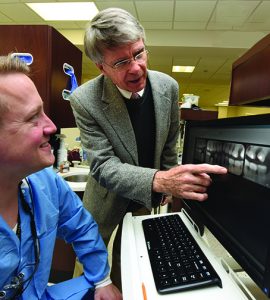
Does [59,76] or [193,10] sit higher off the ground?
[193,10]

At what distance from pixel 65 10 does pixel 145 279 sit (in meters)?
4.28

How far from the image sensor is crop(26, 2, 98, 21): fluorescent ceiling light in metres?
3.79

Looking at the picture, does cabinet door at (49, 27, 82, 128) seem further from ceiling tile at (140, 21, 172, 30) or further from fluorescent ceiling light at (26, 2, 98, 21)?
ceiling tile at (140, 21, 172, 30)

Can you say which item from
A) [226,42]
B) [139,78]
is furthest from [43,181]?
[226,42]

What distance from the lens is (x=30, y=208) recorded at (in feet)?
2.75

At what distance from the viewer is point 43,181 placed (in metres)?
0.93

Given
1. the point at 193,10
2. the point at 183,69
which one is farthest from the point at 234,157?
the point at 183,69

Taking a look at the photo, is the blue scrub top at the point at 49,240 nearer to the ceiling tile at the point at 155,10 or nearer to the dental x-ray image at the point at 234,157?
the dental x-ray image at the point at 234,157

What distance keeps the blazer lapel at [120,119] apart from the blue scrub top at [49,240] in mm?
297

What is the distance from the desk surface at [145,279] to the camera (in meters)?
0.57

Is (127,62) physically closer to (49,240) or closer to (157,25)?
Result: (49,240)

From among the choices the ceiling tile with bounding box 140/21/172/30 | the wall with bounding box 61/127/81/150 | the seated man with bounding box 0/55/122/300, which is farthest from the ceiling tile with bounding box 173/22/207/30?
the seated man with bounding box 0/55/122/300

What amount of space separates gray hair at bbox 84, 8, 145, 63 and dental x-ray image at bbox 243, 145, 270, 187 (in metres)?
0.60

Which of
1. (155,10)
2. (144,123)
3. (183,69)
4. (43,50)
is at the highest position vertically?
(155,10)
